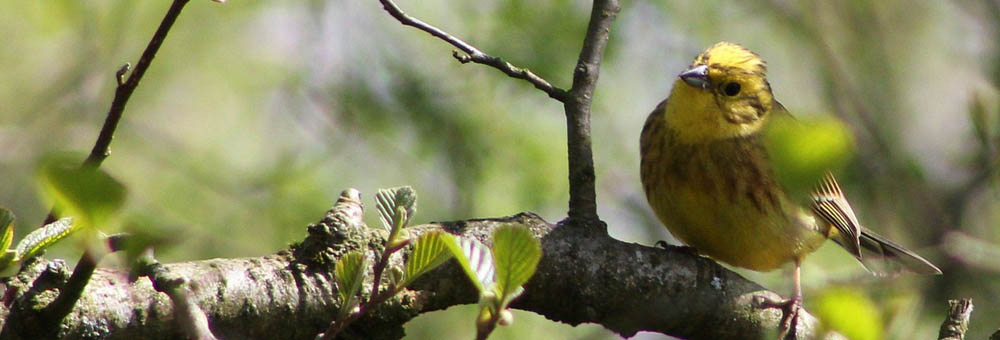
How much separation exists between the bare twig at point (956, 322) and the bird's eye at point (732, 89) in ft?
6.70

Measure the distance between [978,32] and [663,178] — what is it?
4.58 metres

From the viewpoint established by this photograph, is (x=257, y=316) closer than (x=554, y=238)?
Yes

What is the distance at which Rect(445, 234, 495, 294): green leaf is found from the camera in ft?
4.70

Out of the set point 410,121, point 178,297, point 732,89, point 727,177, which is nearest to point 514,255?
point 178,297

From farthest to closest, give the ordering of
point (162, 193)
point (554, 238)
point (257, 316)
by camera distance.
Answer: point (162, 193), point (554, 238), point (257, 316)

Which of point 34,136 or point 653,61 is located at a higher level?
point 653,61

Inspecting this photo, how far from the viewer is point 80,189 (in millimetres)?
1090

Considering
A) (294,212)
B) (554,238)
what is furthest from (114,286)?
(294,212)

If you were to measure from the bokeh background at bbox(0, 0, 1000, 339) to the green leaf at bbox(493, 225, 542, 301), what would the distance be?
320cm

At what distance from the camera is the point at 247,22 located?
6.54m

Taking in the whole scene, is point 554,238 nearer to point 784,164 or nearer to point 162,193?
point 784,164

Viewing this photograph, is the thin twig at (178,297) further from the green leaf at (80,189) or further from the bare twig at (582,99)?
the bare twig at (582,99)

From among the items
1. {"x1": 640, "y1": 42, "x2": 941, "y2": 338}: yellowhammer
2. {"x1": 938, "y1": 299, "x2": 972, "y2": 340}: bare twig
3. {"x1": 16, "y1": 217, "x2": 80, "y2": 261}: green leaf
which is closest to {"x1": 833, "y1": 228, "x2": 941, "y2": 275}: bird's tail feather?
{"x1": 640, "y1": 42, "x2": 941, "y2": 338}: yellowhammer

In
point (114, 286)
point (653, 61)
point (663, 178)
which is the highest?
point (653, 61)
